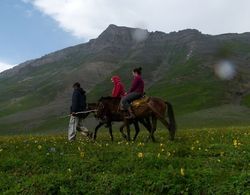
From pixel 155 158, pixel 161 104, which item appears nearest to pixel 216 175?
pixel 155 158

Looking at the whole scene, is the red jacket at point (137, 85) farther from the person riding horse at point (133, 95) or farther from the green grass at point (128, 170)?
the green grass at point (128, 170)

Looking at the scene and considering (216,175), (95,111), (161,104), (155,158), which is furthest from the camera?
A: (95,111)

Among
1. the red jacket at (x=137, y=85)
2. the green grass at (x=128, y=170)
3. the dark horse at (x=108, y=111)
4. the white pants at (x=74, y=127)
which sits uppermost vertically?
the red jacket at (x=137, y=85)

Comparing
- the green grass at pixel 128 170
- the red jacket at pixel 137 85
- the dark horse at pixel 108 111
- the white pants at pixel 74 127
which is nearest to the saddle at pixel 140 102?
the red jacket at pixel 137 85

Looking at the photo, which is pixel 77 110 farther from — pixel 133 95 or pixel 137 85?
pixel 137 85

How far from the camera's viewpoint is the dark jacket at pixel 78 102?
26.9 m

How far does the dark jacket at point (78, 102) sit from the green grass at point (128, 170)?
7532 millimetres

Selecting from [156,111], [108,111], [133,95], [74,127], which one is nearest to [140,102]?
[133,95]

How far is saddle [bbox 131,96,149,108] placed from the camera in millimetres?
23359

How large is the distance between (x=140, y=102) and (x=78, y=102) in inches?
196

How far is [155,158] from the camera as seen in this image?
16.0 meters

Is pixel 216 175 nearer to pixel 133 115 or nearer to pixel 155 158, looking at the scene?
pixel 155 158

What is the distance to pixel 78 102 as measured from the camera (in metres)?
27.1

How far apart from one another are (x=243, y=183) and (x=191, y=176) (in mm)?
1577
